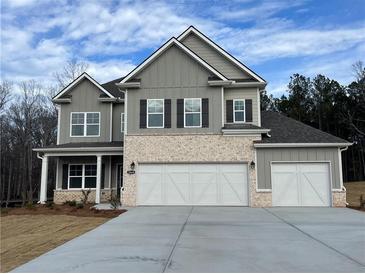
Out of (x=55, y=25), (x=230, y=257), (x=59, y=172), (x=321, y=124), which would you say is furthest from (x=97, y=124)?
(x=321, y=124)

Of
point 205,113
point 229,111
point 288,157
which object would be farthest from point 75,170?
point 288,157

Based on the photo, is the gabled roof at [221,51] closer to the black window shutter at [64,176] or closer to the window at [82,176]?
the window at [82,176]

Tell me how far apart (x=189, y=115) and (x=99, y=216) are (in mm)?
7084

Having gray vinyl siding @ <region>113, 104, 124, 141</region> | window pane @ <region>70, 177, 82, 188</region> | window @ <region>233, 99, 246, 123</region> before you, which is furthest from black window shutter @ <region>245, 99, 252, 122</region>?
window pane @ <region>70, 177, 82, 188</region>

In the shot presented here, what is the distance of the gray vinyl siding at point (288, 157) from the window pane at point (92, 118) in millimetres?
9652

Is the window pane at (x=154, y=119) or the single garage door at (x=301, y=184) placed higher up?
the window pane at (x=154, y=119)

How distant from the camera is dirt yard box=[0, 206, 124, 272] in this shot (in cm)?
874

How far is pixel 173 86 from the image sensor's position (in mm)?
19797

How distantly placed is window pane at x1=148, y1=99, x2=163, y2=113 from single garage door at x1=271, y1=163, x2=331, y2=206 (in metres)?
6.30

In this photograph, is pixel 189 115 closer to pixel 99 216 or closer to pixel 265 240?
pixel 99 216

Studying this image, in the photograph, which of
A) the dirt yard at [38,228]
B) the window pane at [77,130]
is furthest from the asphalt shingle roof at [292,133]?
the window pane at [77,130]

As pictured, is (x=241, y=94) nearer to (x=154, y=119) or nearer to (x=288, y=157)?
(x=288, y=157)

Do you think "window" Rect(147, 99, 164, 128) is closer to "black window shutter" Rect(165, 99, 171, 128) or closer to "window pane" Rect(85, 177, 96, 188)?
"black window shutter" Rect(165, 99, 171, 128)

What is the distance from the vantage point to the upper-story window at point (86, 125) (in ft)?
74.5
